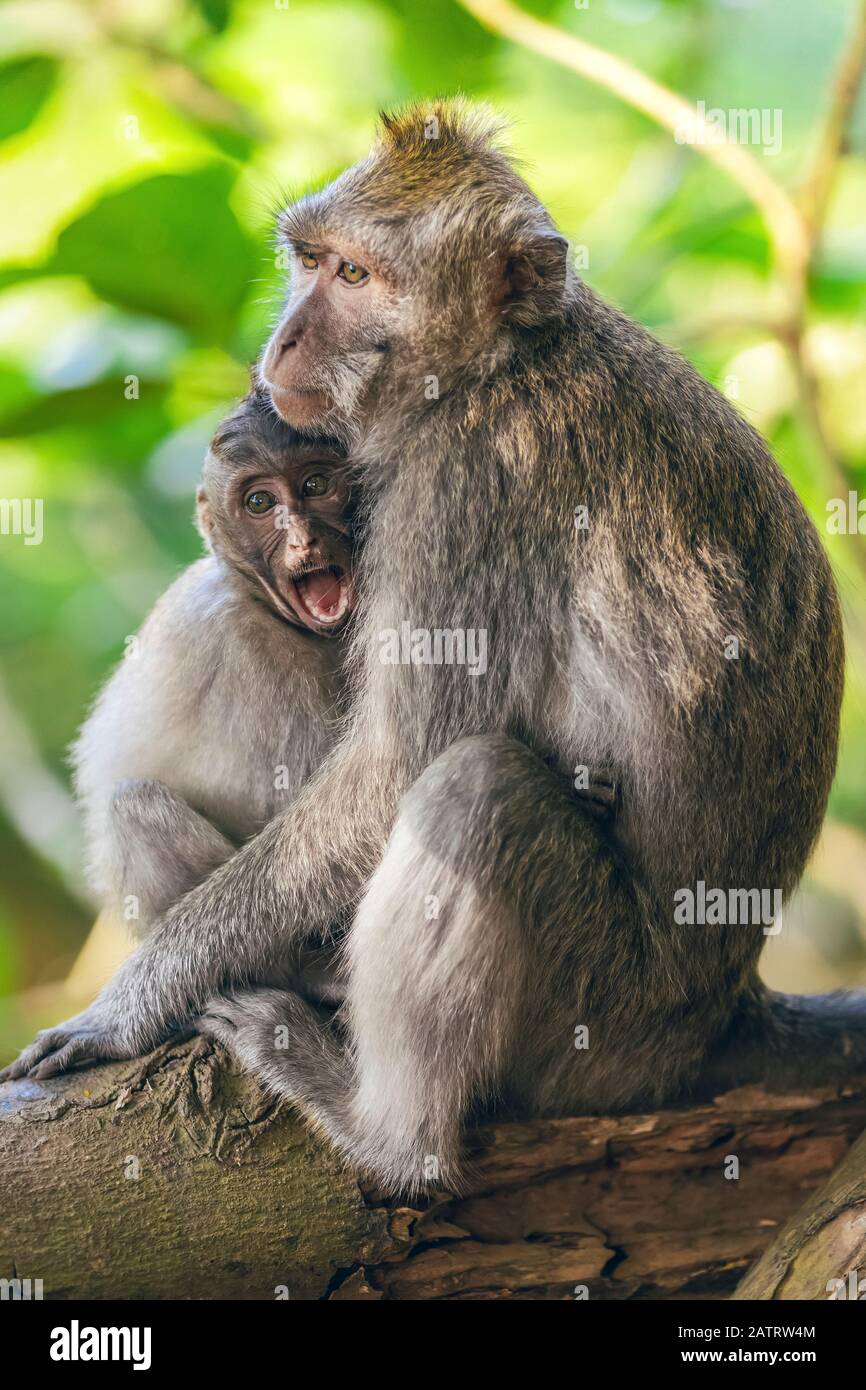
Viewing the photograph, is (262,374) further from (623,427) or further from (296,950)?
(296,950)

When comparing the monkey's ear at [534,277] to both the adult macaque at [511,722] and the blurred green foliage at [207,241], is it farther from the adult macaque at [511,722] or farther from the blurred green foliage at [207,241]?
the blurred green foliage at [207,241]

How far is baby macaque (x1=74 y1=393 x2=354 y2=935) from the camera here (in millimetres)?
6172

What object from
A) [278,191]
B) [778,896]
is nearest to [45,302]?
[278,191]

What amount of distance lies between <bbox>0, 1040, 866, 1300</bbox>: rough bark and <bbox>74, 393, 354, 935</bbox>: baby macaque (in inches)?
42.4

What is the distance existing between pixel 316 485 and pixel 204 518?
2.25ft

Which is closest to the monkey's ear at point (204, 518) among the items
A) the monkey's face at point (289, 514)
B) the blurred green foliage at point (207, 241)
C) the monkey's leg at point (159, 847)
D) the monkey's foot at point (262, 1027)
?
the monkey's face at point (289, 514)

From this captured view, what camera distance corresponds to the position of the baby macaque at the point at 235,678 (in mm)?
6172

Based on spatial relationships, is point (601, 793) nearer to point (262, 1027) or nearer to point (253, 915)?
point (253, 915)

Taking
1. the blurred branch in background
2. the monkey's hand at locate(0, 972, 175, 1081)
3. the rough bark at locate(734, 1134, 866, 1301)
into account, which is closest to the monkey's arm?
the monkey's hand at locate(0, 972, 175, 1081)

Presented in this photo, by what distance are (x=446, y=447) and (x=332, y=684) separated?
1424 millimetres

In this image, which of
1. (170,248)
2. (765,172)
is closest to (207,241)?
(170,248)

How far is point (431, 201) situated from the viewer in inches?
231

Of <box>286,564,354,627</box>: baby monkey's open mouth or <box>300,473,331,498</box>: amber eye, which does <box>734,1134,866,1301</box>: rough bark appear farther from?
<box>300,473,331,498</box>: amber eye

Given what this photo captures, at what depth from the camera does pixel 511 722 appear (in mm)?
5543
